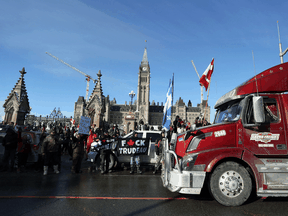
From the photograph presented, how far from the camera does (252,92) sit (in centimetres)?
479

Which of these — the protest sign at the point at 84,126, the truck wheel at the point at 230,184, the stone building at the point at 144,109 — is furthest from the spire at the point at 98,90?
the stone building at the point at 144,109

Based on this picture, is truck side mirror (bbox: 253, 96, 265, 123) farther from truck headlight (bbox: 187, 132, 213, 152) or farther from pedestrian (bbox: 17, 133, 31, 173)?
pedestrian (bbox: 17, 133, 31, 173)

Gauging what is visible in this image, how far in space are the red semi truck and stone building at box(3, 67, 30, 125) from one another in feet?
50.3

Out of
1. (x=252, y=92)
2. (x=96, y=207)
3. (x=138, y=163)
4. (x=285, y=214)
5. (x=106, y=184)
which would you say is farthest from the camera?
(x=138, y=163)

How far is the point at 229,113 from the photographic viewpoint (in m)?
5.10

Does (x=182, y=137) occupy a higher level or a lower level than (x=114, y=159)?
higher

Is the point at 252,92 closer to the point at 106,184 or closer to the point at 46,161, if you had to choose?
the point at 106,184

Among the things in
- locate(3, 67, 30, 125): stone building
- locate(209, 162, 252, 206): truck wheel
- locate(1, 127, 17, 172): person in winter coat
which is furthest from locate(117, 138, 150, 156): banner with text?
locate(3, 67, 30, 125): stone building

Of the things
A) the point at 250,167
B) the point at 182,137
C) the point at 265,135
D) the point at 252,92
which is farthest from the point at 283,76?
the point at 182,137

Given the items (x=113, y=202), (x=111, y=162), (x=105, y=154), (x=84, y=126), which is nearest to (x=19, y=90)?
(x=84, y=126)

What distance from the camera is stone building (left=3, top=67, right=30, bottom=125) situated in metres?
15.6

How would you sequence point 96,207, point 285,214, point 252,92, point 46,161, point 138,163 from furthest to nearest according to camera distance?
point 138,163 < point 46,161 < point 252,92 < point 96,207 < point 285,214

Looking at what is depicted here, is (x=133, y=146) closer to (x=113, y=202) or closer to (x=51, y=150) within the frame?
(x=51, y=150)

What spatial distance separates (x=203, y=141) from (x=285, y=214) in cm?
216
